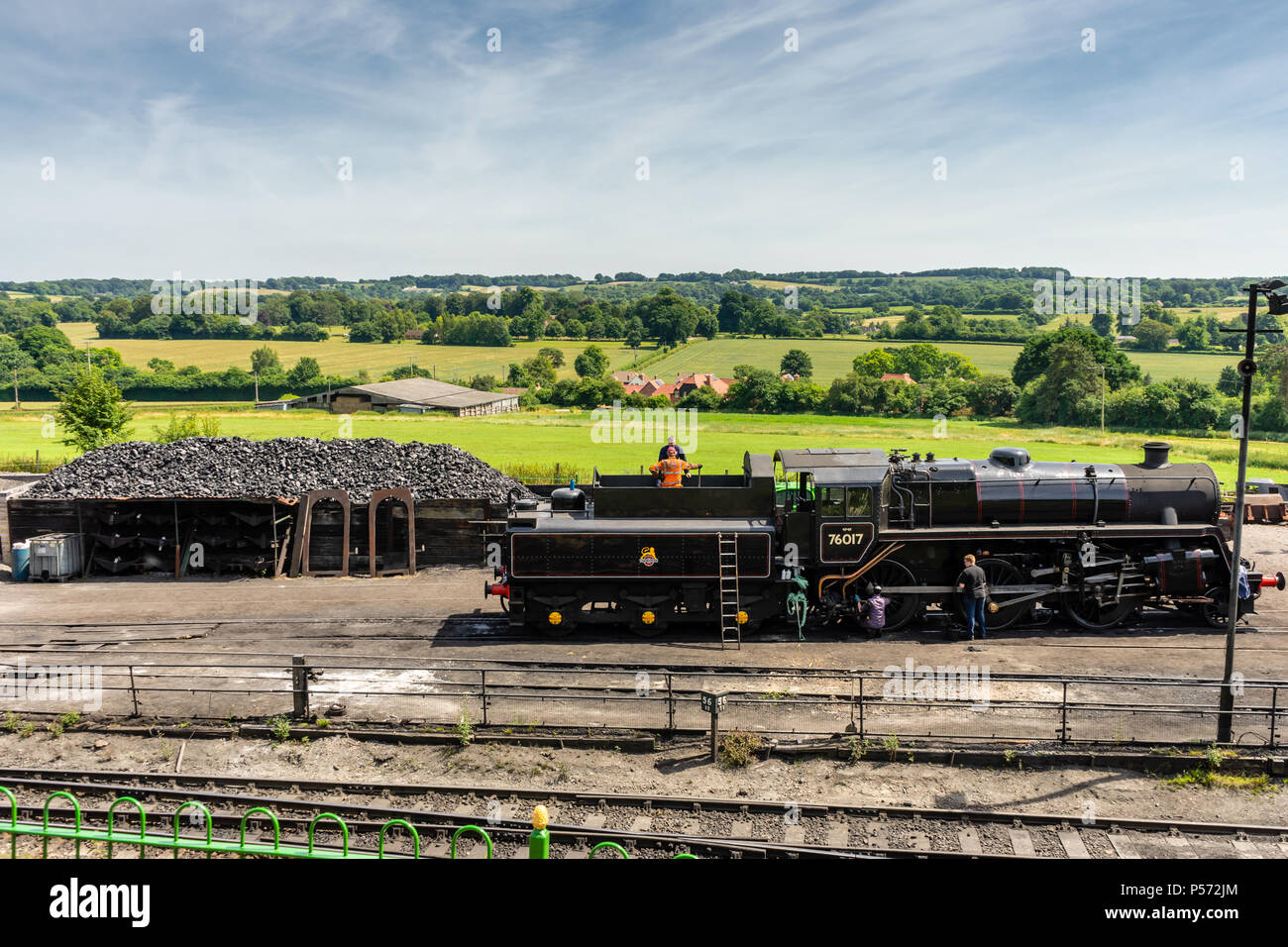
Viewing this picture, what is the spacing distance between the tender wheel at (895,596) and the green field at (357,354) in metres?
88.5

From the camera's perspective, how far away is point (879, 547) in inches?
749

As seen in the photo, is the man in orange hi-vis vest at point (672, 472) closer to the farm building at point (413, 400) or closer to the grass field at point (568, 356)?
the farm building at point (413, 400)

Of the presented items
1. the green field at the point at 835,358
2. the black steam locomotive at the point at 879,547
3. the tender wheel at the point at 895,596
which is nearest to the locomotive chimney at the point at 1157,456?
the black steam locomotive at the point at 879,547

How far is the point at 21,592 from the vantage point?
2375 centimetres

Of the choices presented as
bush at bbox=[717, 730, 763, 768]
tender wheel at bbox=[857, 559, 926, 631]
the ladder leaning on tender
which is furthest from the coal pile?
bush at bbox=[717, 730, 763, 768]

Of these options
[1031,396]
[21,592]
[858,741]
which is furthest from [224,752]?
[1031,396]

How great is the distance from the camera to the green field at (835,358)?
9831 cm

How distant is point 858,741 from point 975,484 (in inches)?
306

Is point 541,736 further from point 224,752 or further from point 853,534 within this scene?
point 853,534

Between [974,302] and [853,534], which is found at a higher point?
[974,302]

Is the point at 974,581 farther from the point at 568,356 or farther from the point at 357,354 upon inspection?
the point at 357,354

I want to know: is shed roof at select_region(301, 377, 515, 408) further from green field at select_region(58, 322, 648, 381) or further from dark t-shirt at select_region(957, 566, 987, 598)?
dark t-shirt at select_region(957, 566, 987, 598)

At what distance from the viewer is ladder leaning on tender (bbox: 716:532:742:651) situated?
18594 millimetres

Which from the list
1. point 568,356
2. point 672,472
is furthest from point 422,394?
point 672,472
